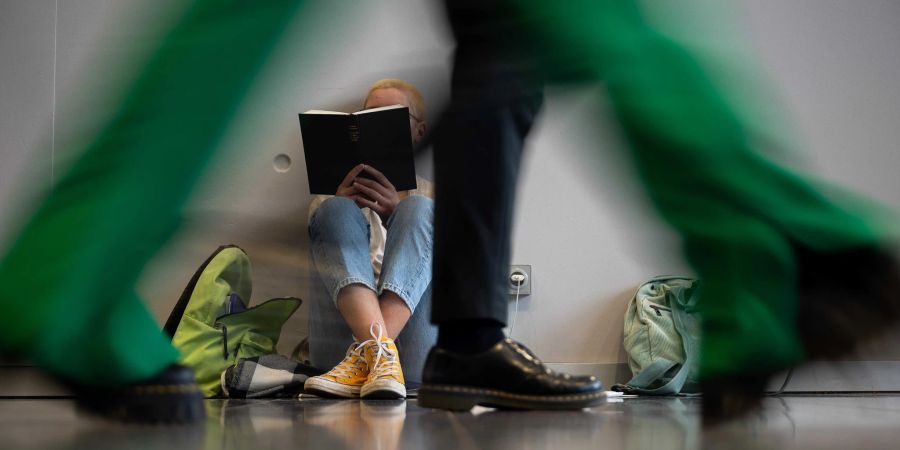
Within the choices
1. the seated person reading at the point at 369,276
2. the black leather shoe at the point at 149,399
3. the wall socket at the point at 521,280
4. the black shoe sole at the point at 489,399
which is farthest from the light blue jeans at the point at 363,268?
the black leather shoe at the point at 149,399

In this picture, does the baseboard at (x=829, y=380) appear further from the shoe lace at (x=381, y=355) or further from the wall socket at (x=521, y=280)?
the shoe lace at (x=381, y=355)

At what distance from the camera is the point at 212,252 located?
2.72 metres

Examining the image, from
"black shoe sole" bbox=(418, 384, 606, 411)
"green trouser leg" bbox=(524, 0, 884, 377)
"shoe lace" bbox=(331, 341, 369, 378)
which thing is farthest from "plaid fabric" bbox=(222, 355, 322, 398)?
"green trouser leg" bbox=(524, 0, 884, 377)

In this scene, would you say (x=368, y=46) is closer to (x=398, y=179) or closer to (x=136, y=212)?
(x=398, y=179)

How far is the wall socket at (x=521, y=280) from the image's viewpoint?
122 inches

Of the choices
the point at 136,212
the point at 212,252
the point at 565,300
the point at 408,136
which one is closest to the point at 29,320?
the point at 136,212

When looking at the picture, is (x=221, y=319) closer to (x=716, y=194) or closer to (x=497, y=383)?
(x=497, y=383)

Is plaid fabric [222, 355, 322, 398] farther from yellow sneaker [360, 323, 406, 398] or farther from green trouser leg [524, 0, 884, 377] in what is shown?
green trouser leg [524, 0, 884, 377]

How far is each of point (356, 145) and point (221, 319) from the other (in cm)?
60

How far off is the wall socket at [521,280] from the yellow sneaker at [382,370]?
0.93 meters

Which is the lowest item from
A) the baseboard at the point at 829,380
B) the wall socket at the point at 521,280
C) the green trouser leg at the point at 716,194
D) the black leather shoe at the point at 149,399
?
the baseboard at the point at 829,380

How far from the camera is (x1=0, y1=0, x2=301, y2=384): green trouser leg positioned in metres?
0.67

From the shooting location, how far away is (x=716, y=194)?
0.73m

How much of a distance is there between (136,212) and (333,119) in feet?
5.55
